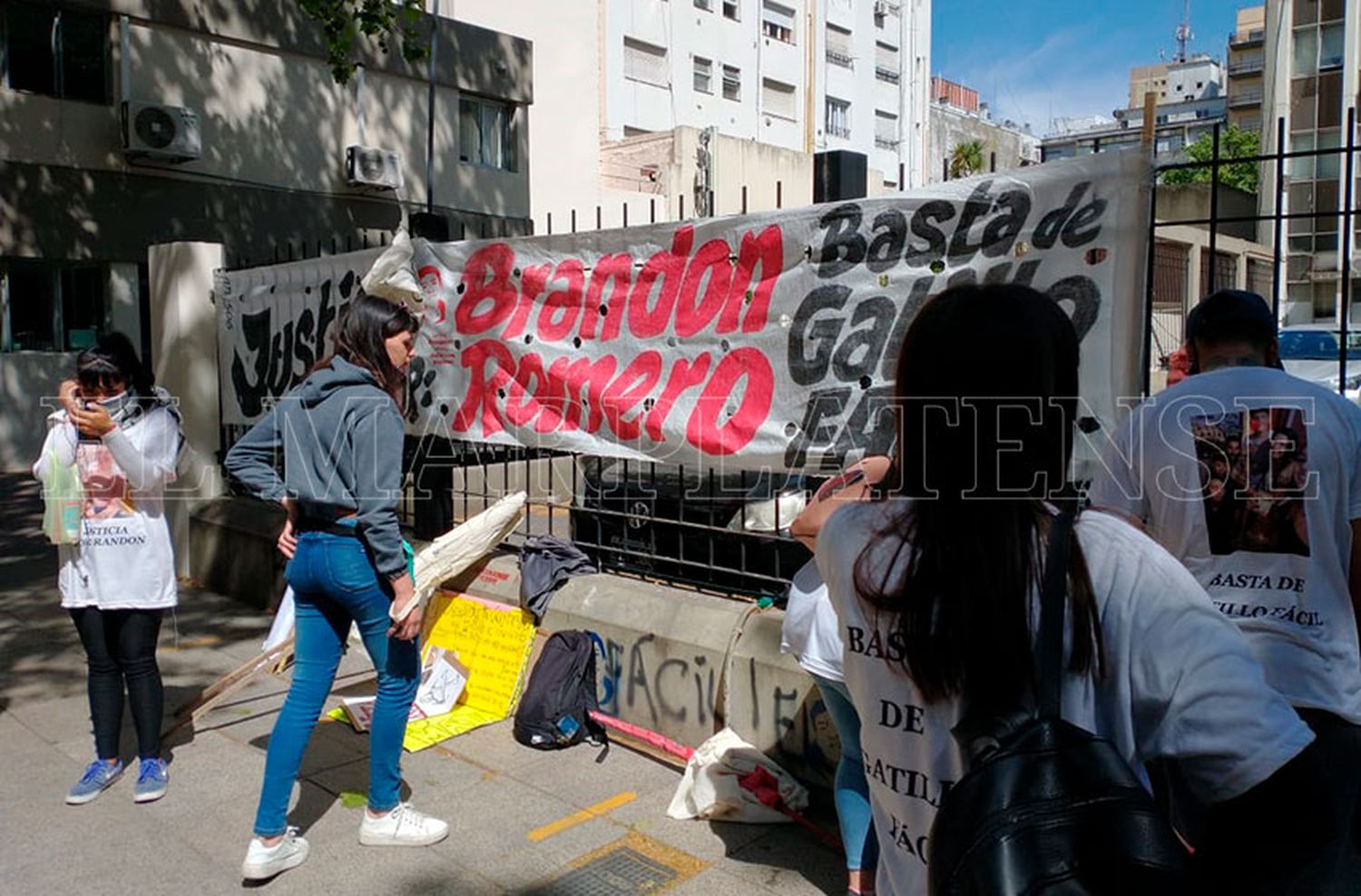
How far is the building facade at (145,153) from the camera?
1393cm

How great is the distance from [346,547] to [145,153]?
13.2m

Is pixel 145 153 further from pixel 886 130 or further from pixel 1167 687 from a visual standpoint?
pixel 886 130

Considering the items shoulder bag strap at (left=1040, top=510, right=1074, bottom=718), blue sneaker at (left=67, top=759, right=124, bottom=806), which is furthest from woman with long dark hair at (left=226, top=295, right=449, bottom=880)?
shoulder bag strap at (left=1040, top=510, right=1074, bottom=718)

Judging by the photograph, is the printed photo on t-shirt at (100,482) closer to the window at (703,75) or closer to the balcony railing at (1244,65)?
the window at (703,75)

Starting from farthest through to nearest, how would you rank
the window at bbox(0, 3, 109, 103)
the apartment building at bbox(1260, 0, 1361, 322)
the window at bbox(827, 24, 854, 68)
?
the window at bbox(827, 24, 854, 68) → the apartment building at bbox(1260, 0, 1361, 322) → the window at bbox(0, 3, 109, 103)

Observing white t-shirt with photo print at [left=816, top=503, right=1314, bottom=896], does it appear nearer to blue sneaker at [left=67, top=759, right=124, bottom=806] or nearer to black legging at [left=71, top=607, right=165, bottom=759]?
black legging at [left=71, top=607, right=165, bottom=759]

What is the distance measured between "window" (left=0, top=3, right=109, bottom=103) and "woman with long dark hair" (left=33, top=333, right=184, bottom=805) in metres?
12.6

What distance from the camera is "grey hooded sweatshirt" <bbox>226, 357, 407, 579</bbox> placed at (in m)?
3.44

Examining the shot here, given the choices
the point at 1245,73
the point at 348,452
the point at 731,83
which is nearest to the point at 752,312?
the point at 348,452

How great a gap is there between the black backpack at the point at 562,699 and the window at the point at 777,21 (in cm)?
3935

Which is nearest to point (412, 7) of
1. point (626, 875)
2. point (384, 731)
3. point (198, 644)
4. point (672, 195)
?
point (198, 644)

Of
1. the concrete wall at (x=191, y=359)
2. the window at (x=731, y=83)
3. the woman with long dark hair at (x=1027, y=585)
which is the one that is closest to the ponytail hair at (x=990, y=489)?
the woman with long dark hair at (x=1027, y=585)

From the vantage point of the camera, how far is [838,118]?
44.8m

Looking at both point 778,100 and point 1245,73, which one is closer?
point 778,100
